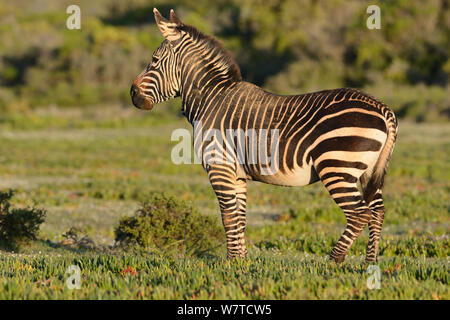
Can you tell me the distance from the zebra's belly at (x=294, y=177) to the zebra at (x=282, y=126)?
0.01m

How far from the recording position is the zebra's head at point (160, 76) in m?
9.36

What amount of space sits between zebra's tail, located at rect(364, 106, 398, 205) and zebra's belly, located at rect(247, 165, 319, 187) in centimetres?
74

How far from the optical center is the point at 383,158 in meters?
8.43

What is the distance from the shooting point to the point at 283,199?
19.4m

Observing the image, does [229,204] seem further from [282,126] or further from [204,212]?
[204,212]

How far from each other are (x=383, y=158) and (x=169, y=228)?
13.7 feet

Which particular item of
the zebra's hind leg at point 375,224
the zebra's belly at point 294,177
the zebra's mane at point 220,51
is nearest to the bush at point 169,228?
the zebra's belly at point 294,177

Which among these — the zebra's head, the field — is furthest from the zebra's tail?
the zebra's head

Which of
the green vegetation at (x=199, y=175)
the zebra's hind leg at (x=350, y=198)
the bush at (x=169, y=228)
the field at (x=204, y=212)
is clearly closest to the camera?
the field at (x=204, y=212)

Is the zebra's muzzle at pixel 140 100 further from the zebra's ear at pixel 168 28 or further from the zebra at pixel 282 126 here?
the zebra's ear at pixel 168 28

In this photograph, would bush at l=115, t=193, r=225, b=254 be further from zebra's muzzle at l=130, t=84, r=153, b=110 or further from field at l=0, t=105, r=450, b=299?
zebra's muzzle at l=130, t=84, r=153, b=110

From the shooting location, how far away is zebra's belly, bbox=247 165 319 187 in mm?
8383

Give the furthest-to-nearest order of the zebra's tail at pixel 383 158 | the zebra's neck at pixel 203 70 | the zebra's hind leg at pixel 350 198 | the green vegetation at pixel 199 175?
the zebra's neck at pixel 203 70 < the zebra's tail at pixel 383 158 < the zebra's hind leg at pixel 350 198 < the green vegetation at pixel 199 175
